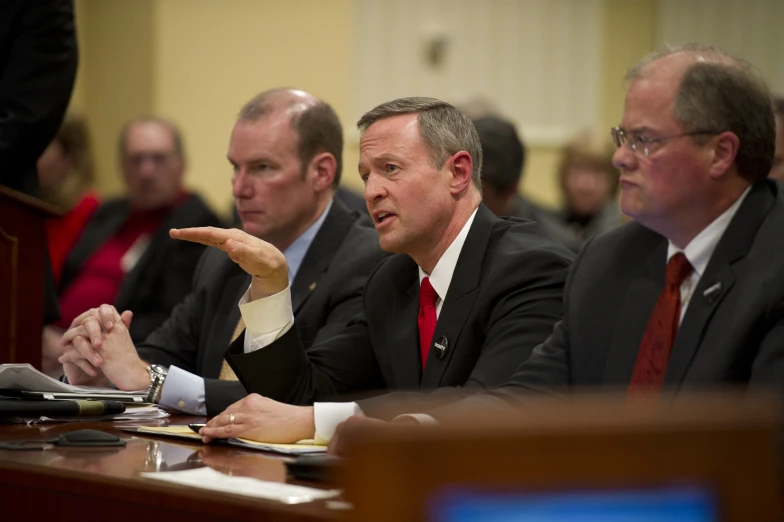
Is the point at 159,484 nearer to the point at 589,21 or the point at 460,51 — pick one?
the point at 460,51

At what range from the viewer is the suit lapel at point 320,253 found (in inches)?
125

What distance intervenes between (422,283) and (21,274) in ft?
3.81

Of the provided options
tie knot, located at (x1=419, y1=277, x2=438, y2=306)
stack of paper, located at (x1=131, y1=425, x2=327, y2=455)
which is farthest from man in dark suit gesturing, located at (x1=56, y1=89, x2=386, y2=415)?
stack of paper, located at (x1=131, y1=425, x2=327, y2=455)

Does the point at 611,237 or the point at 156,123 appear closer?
the point at 611,237

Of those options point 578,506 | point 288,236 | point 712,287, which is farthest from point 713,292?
point 288,236

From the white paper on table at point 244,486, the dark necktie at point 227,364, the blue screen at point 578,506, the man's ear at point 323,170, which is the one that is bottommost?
the dark necktie at point 227,364

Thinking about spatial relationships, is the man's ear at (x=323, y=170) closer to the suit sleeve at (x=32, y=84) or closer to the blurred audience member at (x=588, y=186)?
the suit sleeve at (x=32, y=84)

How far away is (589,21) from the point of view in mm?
8273

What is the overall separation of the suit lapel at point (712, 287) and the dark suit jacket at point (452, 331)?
0.43 meters

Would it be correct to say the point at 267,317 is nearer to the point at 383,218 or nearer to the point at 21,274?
the point at 383,218

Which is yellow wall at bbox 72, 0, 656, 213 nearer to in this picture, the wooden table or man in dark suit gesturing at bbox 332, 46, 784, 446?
man in dark suit gesturing at bbox 332, 46, 784, 446

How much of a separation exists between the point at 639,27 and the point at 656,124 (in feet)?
20.9

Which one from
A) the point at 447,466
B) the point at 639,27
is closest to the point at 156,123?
the point at 639,27

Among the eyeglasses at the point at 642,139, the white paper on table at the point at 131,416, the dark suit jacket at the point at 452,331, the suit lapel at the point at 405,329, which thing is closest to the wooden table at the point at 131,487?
the white paper on table at the point at 131,416
